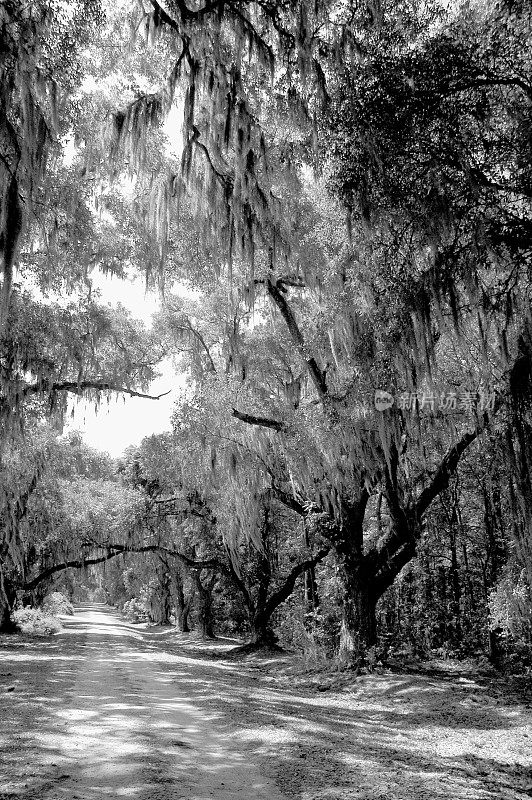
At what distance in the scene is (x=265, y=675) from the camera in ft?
42.0

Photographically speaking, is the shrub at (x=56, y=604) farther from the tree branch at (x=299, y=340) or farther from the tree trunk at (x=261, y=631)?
the tree branch at (x=299, y=340)

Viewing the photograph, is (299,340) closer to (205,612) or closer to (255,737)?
(255,737)

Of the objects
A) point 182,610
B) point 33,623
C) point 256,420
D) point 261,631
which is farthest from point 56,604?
point 256,420

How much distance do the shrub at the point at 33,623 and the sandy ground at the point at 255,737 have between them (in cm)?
1162

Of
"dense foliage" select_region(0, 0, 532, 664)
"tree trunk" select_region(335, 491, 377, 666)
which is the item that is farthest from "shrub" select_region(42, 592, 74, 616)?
"tree trunk" select_region(335, 491, 377, 666)

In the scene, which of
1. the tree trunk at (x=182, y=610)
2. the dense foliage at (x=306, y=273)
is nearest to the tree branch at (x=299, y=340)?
the dense foliage at (x=306, y=273)

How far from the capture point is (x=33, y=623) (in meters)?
23.1

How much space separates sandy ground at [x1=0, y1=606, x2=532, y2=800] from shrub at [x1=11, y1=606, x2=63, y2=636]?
11618 mm

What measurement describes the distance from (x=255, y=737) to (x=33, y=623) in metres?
20.3

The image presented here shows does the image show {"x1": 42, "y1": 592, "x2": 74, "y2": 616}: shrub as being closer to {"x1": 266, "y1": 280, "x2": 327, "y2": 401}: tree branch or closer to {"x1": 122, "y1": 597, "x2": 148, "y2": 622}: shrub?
{"x1": 122, "y1": 597, "x2": 148, "y2": 622}: shrub

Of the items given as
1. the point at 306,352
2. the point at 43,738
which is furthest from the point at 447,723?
the point at 306,352

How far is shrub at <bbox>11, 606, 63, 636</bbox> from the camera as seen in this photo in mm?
22094

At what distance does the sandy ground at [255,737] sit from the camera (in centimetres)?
425

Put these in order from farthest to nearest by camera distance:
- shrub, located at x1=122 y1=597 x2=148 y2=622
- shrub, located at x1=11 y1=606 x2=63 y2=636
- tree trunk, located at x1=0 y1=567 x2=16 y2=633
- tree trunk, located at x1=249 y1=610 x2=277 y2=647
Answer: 1. shrub, located at x1=122 y1=597 x2=148 y2=622
2. shrub, located at x1=11 y1=606 x2=63 y2=636
3. tree trunk, located at x1=0 y1=567 x2=16 y2=633
4. tree trunk, located at x1=249 y1=610 x2=277 y2=647
